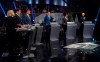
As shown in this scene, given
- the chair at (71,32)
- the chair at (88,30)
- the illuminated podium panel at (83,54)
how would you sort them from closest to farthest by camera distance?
the illuminated podium panel at (83,54)
the chair at (71,32)
the chair at (88,30)

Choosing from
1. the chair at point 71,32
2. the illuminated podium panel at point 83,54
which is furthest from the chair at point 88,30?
the illuminated podium panel at point 83,54

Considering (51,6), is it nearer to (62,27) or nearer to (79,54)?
(62,27)

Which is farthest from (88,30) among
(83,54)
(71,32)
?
(83,54)

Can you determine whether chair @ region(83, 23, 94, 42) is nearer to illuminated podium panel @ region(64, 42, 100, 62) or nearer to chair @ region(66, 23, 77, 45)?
chair @ region(66, 23, 77, 45)

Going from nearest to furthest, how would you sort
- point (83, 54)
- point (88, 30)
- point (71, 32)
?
1. point (83, 54)
2. point (71, 32)
3. point (88, 30)

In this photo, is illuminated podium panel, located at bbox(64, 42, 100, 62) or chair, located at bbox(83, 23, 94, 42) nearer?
illuminated podium panel, located at bbox(64, 42, 100, 62)

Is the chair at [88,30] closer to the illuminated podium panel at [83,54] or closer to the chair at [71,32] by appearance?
the chair at [71,32]

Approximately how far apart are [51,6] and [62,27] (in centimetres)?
278

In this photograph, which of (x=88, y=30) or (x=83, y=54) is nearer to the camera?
(x=83, y=54)

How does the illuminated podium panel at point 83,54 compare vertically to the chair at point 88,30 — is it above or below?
above

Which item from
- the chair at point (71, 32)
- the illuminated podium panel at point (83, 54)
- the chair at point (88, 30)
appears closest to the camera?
the illuminated podium panel at point (83, 54)

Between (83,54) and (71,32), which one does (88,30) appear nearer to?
(71,32)

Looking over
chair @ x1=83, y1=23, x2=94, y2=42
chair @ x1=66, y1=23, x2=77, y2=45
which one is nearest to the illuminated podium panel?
chair @ x1=66, y1=23, x2=77, y2=45

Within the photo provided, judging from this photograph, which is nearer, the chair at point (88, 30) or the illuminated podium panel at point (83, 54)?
the illuminated podium panel at point (83, 54)
